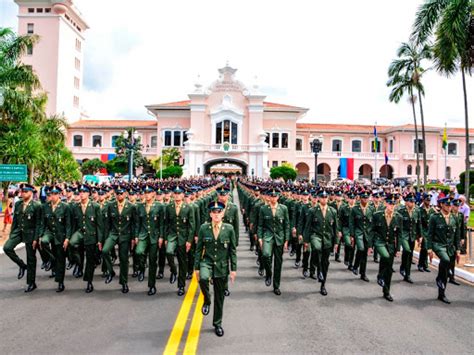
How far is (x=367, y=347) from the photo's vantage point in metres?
5.34

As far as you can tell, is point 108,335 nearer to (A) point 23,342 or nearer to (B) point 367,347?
(A) point 23,342

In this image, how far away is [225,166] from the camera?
2516 inches

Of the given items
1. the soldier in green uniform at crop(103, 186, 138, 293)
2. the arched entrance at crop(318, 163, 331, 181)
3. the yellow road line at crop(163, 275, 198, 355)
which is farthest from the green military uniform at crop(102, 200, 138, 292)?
the arched entrance at crop(318, 163, 331, 181)

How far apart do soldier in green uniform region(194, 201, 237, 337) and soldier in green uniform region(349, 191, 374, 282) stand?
13.9 feet

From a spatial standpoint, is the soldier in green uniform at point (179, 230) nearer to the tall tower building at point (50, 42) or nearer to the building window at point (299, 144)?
the building window at point (299, 144)

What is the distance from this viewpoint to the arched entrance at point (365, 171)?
60.6 metres

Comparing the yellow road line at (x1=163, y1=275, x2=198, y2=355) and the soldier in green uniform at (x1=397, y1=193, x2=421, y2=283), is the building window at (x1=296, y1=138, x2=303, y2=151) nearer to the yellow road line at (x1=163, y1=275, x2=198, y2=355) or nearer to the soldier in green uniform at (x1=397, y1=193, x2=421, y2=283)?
the soldier in green uniform at (x1=397, y1=193, x2=421, y2=283)

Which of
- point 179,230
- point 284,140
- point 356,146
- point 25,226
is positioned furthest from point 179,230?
point 356,146

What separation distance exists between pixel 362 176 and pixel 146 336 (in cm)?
5832

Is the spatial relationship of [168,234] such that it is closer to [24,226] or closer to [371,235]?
[24,226]

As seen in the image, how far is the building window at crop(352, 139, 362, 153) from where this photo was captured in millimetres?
61831

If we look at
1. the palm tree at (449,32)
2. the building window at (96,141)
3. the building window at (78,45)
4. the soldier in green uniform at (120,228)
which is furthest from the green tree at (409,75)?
the building window at (78,45)

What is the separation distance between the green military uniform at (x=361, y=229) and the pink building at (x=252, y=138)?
141ft

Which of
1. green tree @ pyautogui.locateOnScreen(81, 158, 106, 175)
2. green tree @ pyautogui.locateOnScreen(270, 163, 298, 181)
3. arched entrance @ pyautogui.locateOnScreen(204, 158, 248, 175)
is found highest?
arched entrance @ pyautogui.locateOnScreen(204, 158, 248, 175)
